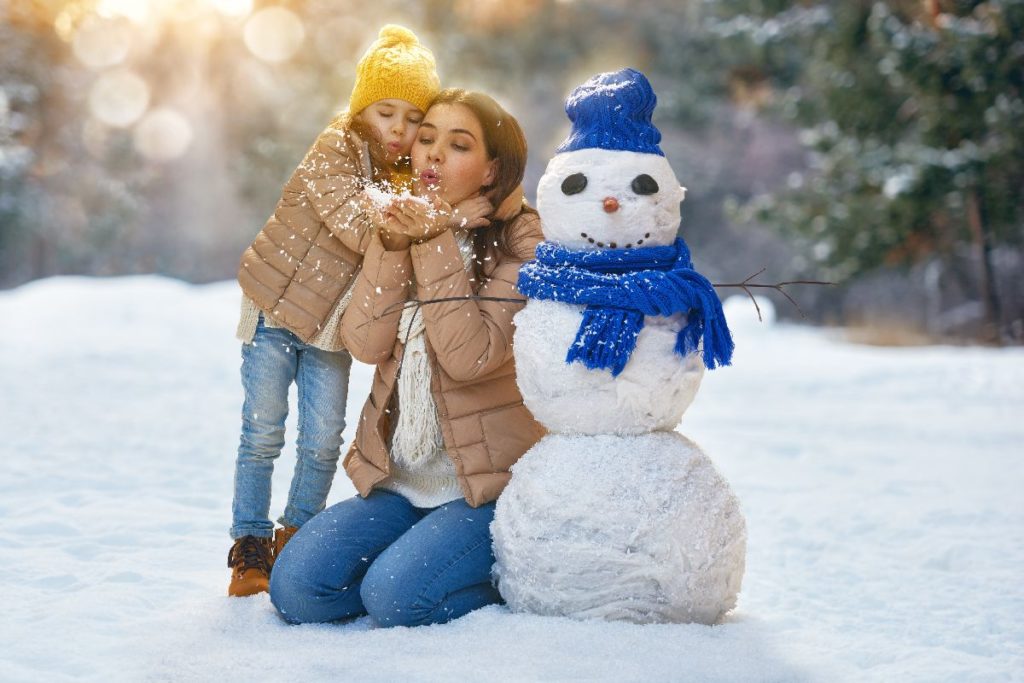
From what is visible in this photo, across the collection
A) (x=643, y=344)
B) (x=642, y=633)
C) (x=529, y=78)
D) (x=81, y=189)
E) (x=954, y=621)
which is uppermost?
(x=529, y=78)

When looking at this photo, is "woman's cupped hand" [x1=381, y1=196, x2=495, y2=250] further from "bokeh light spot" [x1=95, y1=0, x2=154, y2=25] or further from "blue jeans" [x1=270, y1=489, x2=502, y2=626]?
"bokeh light spot" [x1=95, y1=0, x2=154, y2=25]

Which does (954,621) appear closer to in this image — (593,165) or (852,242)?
(593,165)

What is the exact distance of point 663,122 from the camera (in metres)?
20.2

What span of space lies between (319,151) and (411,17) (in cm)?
1578

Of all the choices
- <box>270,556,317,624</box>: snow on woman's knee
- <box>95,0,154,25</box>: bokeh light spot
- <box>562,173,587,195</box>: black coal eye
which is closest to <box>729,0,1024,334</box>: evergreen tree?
<box>562,173,587,195</box>: black coal eye

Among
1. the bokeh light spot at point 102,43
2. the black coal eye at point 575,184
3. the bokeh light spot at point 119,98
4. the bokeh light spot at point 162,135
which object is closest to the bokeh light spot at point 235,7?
the bokeh light spot at point 102,43

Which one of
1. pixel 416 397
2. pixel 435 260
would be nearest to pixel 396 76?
pixel 435 260

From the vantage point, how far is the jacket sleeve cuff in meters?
2.55

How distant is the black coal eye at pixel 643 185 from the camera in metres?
2.43

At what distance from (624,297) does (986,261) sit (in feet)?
35.0

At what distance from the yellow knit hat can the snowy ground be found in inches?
56.7

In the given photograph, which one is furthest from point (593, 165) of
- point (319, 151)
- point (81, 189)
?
point (81, 189)

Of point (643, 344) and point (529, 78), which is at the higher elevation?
point (529, 78)

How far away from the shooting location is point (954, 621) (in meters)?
2.95
